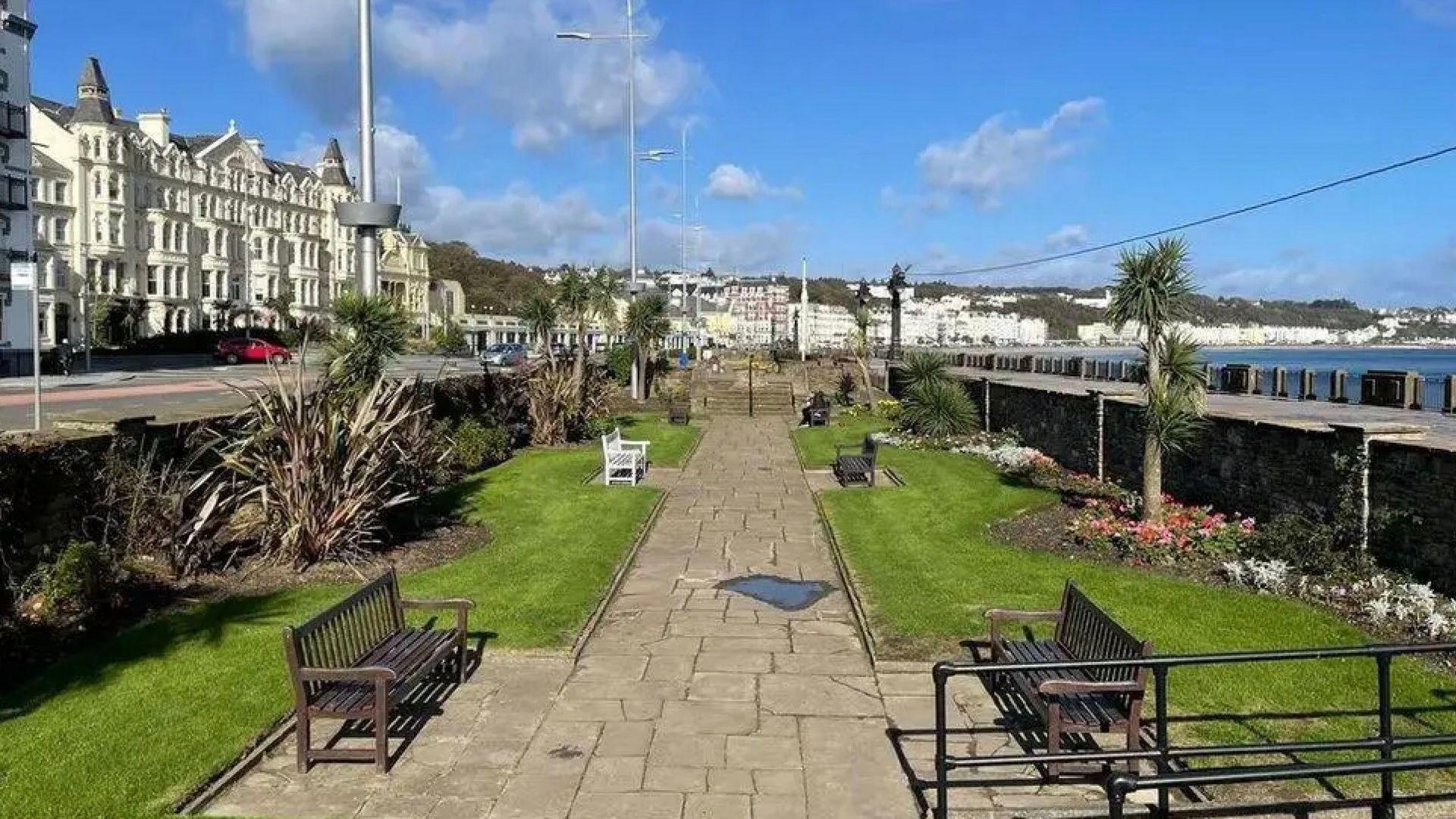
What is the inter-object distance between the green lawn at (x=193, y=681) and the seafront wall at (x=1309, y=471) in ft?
22.0

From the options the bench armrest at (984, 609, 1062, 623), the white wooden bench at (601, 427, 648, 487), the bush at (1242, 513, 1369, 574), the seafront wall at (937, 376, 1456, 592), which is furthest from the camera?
the white wooden bench at (601, 427, 648, 487)

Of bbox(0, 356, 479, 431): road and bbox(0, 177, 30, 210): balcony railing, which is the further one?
bbox(0, 177, 30, 210): balcony railing

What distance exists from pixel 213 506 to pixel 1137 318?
31.0ft

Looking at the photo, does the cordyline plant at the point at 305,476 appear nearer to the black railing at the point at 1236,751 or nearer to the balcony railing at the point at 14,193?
the black railing at the point at 1236,751

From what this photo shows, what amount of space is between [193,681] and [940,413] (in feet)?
57.8

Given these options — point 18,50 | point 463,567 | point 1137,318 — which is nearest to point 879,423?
point 1137,318

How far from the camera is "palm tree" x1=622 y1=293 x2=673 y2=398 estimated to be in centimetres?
3450

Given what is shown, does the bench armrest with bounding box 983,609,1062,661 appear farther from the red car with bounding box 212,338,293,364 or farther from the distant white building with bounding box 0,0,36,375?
the distant white building with bounding box 0,0,36,375

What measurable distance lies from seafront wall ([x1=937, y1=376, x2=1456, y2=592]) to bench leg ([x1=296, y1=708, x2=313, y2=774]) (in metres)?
8.22

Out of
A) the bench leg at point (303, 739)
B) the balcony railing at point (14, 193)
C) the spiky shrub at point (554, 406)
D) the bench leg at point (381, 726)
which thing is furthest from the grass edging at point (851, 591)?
the balcony railing at point (14, 193)

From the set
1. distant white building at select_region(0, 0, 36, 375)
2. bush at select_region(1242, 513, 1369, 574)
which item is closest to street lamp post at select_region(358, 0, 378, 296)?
bush at select_region(1242, 513, 1369, 574)

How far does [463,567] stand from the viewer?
11164mm

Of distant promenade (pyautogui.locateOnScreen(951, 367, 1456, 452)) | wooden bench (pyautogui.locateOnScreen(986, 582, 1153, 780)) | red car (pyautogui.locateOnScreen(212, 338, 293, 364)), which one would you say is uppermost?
red car (pyautogui.locateOnScreen(212, 338, 293, 364))

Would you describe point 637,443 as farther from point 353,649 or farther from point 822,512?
point 353,649
